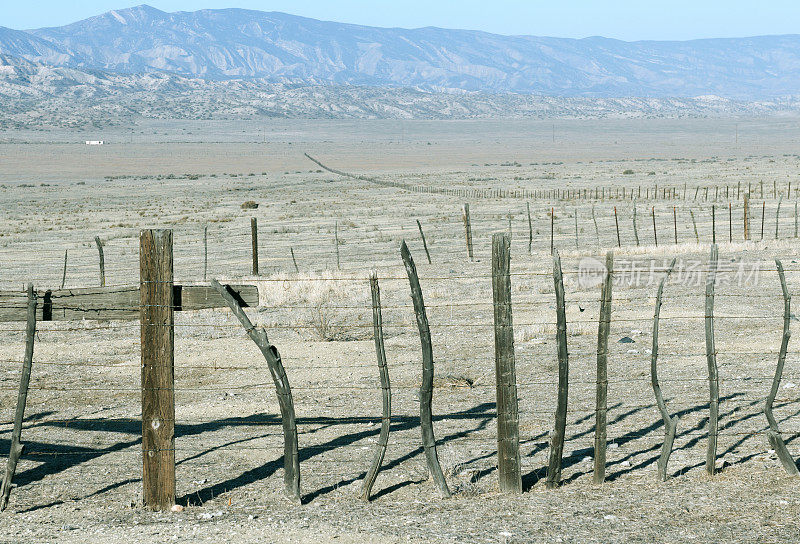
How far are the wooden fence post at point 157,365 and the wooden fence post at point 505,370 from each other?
7.81ft

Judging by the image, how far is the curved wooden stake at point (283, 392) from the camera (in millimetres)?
7066

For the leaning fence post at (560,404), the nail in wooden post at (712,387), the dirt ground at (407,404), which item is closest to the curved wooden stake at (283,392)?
the dirt ground at (407,404)

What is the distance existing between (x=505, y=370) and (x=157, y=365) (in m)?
2.58

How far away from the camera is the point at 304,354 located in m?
14.1

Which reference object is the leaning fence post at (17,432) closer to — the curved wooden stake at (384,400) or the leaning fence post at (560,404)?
the curved wooden stake at (384,400)

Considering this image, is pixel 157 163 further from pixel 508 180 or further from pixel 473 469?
pixel 473 469

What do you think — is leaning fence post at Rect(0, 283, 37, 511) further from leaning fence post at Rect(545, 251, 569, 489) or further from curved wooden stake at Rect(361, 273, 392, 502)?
leaning fence post at Rect(545, 251, 569, 489)

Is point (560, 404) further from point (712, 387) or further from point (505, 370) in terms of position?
point (712, 387)

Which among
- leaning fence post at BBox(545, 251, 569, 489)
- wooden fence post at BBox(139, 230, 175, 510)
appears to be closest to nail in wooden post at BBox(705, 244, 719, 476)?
leaning fence post at BBox(545, 251, 569, 489)

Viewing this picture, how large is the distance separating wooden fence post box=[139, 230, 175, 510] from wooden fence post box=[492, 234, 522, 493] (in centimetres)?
238

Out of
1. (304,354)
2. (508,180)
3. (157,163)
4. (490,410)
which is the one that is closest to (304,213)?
(508,180)

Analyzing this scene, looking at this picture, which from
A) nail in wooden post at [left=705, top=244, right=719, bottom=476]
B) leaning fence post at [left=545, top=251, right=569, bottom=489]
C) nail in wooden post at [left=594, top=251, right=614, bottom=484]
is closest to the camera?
leaning fence post at [left=545, top=251, right=569, bottom=489]

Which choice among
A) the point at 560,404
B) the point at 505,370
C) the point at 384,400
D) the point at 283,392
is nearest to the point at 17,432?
the point at 283,392

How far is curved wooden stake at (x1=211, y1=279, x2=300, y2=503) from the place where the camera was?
707cm
